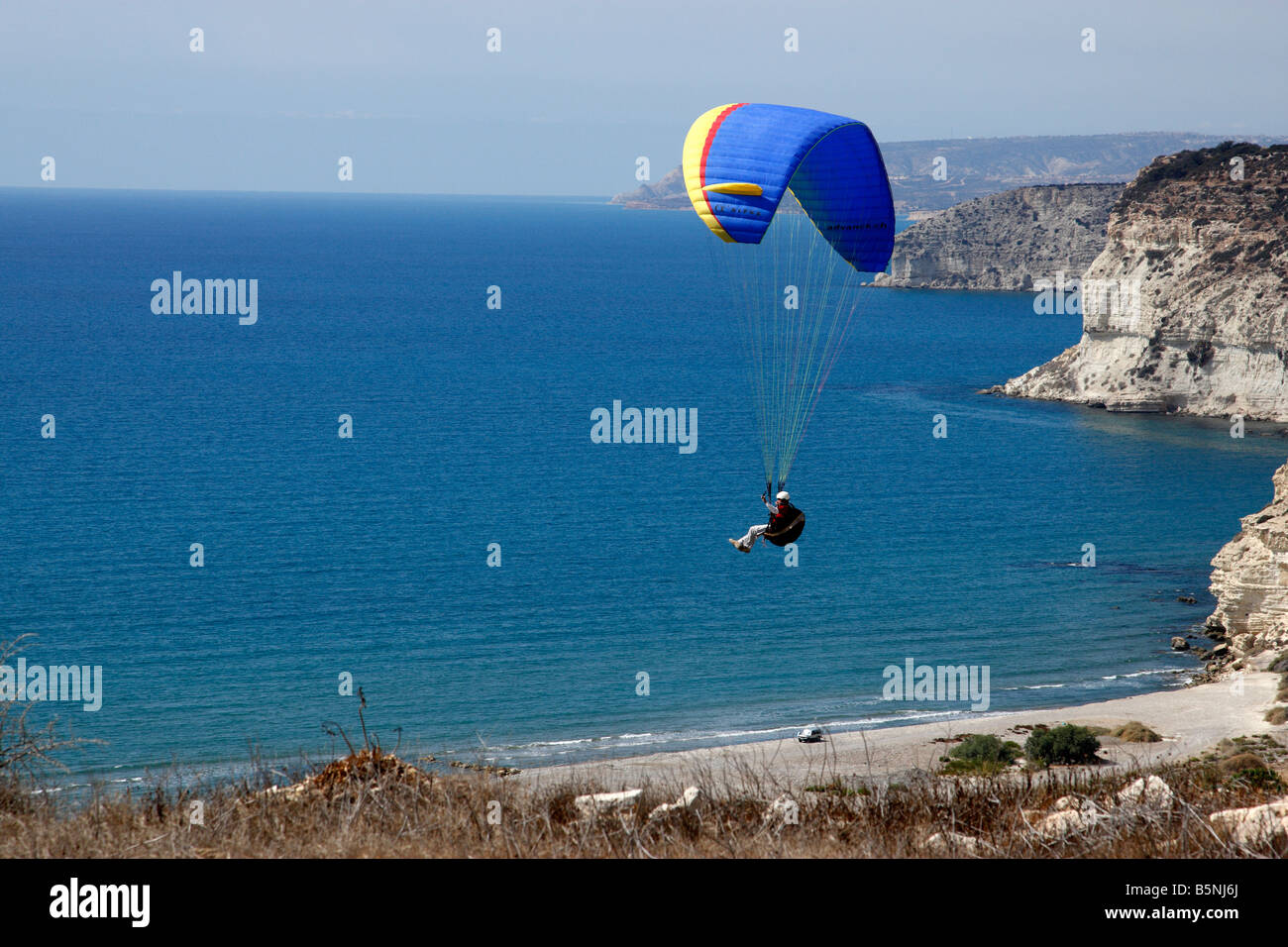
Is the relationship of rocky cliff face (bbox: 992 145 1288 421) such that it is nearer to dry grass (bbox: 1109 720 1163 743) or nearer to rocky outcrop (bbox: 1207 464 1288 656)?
rocky outcrop (bbox: 1207 464 1288 656)

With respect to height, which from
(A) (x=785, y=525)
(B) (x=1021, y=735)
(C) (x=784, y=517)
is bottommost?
(B) (x=1021, y=735)

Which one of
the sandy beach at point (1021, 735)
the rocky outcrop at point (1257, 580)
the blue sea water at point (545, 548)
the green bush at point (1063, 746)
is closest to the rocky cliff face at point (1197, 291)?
the blue sea water at point (545, 548)

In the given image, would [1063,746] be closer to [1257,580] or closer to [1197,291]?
Answer: [1257,580]

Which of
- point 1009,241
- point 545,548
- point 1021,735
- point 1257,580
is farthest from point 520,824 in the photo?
point 1009,241

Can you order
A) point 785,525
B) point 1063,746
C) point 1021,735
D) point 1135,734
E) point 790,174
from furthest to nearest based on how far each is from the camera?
point 1021,735 → point 1135,734 → point 1063,746 → point 790,174 → point 785,525

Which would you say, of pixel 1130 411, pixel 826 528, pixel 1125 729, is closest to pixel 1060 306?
pixel 1130 411

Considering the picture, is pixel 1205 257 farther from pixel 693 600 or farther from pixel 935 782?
pixel 935 782

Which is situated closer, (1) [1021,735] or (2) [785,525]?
(2) [785,525]
